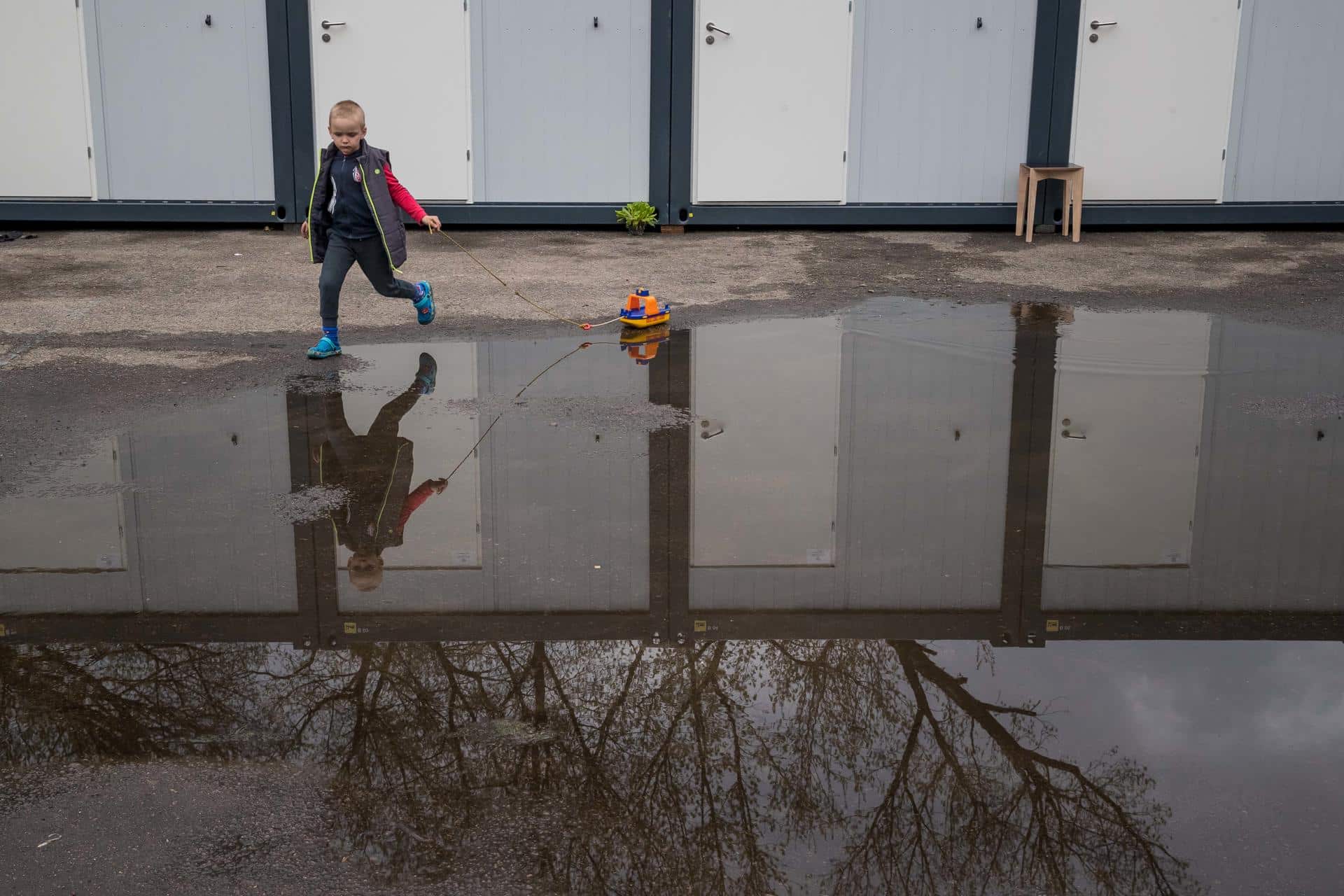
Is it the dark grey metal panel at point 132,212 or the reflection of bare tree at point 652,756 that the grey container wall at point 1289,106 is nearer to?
the dark grey metal panel at point 132,212

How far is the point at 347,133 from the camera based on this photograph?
8.05 metres

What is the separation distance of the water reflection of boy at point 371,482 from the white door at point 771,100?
6.30 meters

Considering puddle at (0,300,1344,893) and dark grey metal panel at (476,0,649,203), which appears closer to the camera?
puddle at (0,300,1344,893)

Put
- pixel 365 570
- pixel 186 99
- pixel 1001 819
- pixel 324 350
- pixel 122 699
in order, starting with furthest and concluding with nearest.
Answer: pixel 186 99 < pixel 324 350 < pixel 365 570 < pixel 122 699 < pixel 1001 819

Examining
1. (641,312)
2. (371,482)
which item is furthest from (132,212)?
(371,482)

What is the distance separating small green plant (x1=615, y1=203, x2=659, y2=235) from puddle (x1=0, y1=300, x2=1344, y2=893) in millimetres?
5471

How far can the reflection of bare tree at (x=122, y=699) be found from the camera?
403cm

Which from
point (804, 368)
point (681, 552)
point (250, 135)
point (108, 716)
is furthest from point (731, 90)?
point (108, 716)

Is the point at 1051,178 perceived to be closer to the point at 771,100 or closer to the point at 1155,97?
the point at 1155,97

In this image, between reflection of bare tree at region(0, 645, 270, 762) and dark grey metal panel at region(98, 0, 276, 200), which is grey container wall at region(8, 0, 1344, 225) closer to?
dark grey metal panel at region(98, 0, 276, 200)

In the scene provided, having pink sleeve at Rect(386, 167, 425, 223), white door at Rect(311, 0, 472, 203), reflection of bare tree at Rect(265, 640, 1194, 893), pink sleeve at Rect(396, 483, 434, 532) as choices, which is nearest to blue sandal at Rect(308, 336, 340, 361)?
pink sleeve at Rect(386, 167, 425, 223)

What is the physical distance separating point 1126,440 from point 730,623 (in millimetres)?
3008

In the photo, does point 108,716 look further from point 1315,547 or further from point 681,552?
point 1315,547

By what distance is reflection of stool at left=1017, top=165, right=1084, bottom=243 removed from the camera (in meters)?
12.8
